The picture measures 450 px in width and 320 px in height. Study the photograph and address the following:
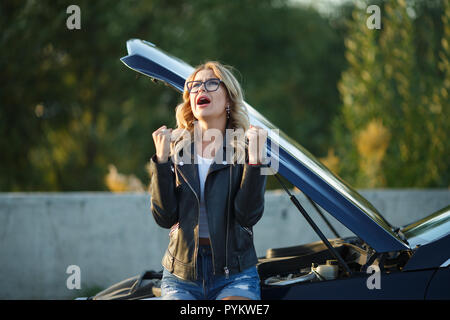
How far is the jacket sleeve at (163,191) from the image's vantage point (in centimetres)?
204

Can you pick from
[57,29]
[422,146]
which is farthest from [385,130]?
[57,29]

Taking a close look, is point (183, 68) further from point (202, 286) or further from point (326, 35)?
point (326, 35)

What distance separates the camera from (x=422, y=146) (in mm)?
7551

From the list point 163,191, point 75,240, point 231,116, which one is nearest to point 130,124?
point 75,240

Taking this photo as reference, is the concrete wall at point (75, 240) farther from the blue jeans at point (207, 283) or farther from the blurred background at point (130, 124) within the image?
the blue jeans at point (207, 283)

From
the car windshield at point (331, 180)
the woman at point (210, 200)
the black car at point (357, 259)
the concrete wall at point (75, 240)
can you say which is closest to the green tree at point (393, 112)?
the concrete wall at point (75, 240)

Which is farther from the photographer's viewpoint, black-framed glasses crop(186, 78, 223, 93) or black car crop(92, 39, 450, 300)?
black-framed glasses crop(186, 78, 223, 93)

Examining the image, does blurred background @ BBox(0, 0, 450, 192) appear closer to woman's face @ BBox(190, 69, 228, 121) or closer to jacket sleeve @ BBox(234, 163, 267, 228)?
woman's face @ BBox(190, 69, 228, 121)

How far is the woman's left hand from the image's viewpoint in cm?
192

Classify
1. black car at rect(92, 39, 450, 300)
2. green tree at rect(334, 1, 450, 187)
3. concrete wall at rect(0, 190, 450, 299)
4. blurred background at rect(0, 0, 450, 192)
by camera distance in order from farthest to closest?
blurred background at rect(0, 0, 450, 192) < green tree at rect(334, 1, 450, 187) < concrete wall at rect(0, 190, 450, 299) < black car at rect(92, 39, 450, 300)

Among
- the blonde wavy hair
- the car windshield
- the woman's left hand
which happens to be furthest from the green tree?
the woman's left hand

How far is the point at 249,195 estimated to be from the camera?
2002mm

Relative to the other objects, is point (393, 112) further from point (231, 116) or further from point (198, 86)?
point (198, 86)

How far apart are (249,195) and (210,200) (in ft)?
0.61
